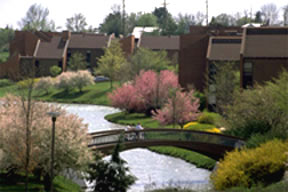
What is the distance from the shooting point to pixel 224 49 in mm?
77000

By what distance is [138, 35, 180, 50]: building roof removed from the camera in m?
126

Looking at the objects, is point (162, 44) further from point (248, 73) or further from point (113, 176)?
point (113, 176)

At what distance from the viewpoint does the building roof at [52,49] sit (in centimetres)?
12312

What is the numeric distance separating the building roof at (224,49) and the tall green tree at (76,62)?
47703 millimetres

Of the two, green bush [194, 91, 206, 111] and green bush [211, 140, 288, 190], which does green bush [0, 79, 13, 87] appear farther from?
green bush [211, 140, 288, 190]

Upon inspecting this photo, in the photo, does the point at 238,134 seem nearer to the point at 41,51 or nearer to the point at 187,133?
the point at 187,133

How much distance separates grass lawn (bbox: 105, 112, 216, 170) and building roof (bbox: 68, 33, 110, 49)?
44.8 metres

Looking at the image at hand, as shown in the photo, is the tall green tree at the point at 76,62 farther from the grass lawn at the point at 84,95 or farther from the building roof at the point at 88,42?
the grass lawn at the point at 84,95

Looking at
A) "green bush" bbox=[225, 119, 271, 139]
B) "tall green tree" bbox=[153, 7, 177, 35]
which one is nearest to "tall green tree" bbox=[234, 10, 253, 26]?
"tall green tree" bbox=[153, 7, 177, 35]

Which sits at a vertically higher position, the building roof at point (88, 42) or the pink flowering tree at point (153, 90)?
the building roof at point (88, 42)

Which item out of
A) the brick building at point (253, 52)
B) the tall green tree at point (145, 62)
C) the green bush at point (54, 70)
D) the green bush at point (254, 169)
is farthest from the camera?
the green bush at point (54, 70)

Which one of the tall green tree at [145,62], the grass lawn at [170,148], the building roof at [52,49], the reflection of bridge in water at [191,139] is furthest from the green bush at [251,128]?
the building roof at [52,49]

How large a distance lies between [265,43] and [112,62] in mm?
49654

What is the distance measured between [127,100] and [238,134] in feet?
121
